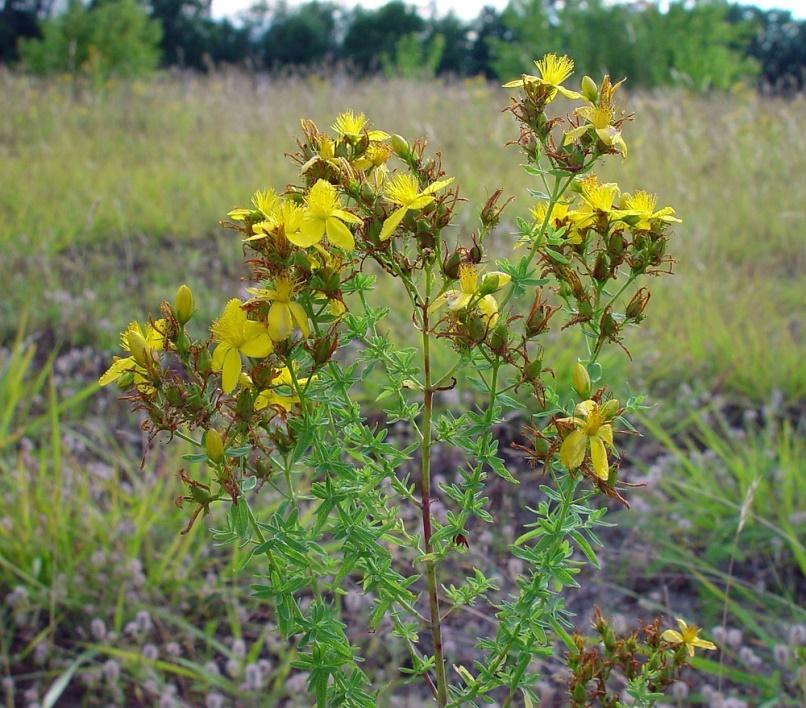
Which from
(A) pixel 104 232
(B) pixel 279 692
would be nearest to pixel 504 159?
(A) pixel 104 232

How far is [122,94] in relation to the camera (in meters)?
7.90

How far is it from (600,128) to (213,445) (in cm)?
52

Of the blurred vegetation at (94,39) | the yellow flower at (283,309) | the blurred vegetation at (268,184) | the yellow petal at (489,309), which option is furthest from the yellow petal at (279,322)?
the blurred vegetation at (94,39)

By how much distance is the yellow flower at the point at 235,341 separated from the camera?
2.62ft

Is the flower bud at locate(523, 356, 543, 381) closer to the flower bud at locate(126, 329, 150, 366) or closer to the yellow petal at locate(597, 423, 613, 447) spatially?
the yellow petal at locate(597, 423, 613, 447)

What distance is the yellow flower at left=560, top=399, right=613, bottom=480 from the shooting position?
824 millimetres

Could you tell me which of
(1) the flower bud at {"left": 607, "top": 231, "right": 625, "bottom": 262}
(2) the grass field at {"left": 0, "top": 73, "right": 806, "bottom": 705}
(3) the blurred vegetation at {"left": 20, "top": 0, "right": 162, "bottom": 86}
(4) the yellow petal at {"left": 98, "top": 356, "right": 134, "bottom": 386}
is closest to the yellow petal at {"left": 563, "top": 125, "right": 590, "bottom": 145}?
(1) the flower bud at {"left": 607, "top": 231, "right": 625, "bottom": 262}

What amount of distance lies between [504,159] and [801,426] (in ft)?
11.2

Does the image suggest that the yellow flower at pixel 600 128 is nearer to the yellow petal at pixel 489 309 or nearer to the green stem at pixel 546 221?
the green stem at pixel 546 221

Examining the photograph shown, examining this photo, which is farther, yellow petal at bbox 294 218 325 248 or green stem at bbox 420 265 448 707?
green stem at bbox 420 265 448 707

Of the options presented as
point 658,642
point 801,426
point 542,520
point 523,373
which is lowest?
point 801,426

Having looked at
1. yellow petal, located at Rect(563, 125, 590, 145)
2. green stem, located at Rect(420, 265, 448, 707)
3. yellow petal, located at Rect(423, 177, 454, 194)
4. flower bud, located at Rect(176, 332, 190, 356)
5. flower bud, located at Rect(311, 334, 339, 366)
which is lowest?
green stem, located at Rect(420, 265, 448, 707)

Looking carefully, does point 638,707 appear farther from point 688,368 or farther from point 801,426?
point 688,368

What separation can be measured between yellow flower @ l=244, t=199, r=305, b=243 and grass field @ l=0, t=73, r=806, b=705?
21.3 inches
